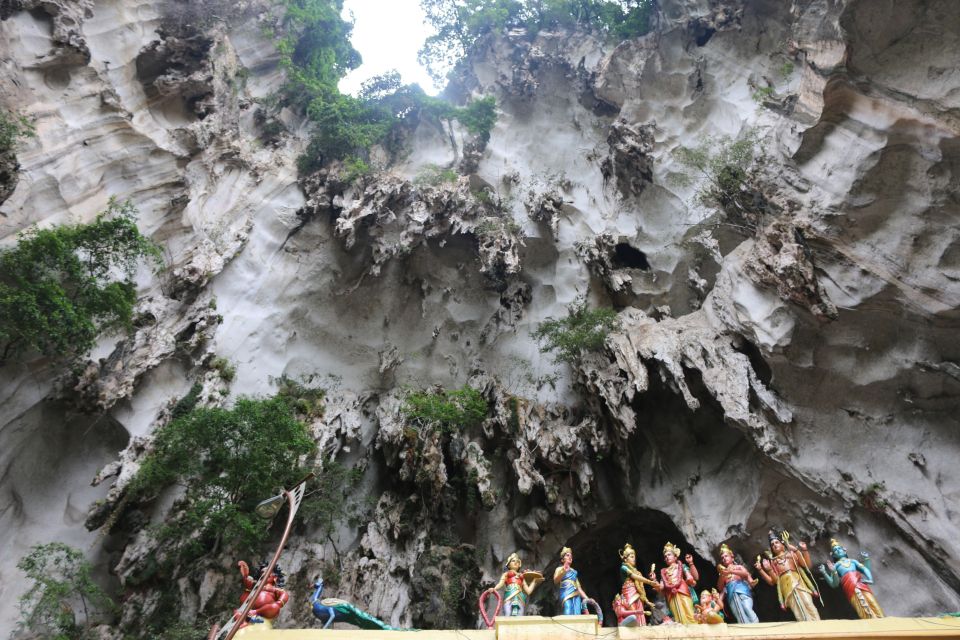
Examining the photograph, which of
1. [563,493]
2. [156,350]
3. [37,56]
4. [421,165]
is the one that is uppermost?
[421,165]

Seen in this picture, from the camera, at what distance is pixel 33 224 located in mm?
11703

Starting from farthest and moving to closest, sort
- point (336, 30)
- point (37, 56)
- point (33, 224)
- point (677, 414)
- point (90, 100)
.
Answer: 1. point (336, 30)
2. point (677, 414)
3. point (90, 100)
4. point (37, 56)
5. point (33, 224)

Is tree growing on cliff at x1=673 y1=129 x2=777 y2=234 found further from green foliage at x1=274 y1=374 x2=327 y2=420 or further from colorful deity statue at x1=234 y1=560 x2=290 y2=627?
colorful deity statue at x1=234 y1=560 x2=290 y2=627

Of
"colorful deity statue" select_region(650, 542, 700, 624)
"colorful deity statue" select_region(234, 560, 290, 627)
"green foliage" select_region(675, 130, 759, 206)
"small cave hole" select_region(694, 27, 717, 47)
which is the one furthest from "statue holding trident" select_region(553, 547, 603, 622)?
"small cave hole" select_region(694, 27, 717, 47)

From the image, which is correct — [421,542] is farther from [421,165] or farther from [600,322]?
[421,165]

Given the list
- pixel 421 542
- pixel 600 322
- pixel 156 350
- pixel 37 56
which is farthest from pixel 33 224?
pixel 600 322

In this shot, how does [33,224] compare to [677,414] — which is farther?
[677,414]

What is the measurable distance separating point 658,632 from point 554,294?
11.7 m

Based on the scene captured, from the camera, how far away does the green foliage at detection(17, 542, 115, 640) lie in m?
9.72

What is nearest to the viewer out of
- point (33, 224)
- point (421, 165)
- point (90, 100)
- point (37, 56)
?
point (33, 224)

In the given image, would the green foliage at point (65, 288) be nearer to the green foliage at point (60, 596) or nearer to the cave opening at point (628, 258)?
the green foliage at point (60, 596)

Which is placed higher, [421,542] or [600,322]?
[600,322]

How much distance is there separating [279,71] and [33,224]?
12.9 m

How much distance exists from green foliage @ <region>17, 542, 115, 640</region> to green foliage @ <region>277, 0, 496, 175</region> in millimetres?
13189
